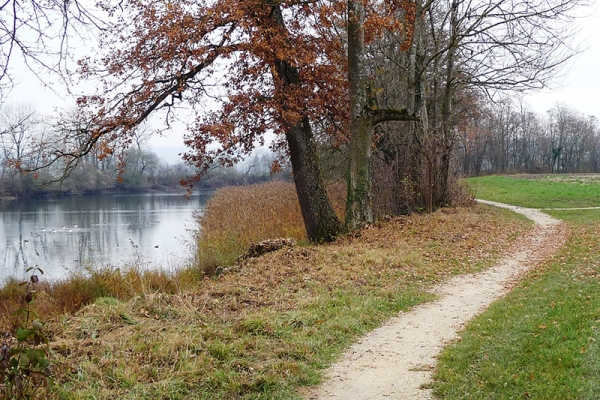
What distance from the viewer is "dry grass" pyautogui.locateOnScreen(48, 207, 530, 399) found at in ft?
15.4

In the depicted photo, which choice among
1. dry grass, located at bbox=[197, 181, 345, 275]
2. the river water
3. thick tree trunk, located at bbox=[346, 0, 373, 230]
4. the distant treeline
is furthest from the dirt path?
the distant treeline

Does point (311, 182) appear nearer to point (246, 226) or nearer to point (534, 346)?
point (246, 226)

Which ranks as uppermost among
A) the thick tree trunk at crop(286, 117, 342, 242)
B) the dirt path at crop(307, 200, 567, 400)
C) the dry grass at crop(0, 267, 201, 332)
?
the thick tree trunk at crop(286, 117, 342, 242)

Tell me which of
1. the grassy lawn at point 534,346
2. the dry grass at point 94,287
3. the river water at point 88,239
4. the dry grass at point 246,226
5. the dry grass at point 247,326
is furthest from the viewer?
the river water at point 88,239

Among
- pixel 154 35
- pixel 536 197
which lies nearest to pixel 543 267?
pixel 154 35

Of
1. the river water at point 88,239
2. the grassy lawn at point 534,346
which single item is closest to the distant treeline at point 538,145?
the river water at point 88,239

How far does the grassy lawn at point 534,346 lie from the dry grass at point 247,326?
1.31 metres

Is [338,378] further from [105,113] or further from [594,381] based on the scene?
[105,113]

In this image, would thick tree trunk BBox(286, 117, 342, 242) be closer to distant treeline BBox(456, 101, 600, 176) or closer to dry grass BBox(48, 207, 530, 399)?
dry grass BBox(48, 207, 530, 399)

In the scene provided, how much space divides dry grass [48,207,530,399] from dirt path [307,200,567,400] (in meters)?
0.24

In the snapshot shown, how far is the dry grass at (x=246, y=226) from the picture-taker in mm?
15195

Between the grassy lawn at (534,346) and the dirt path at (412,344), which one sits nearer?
the grassy lawn at (534,346)

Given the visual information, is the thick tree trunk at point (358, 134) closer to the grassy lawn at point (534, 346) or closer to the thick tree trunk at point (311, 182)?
the thick tree trunk at point (311, 182)

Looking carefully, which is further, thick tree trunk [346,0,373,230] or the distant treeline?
the distant treeline
